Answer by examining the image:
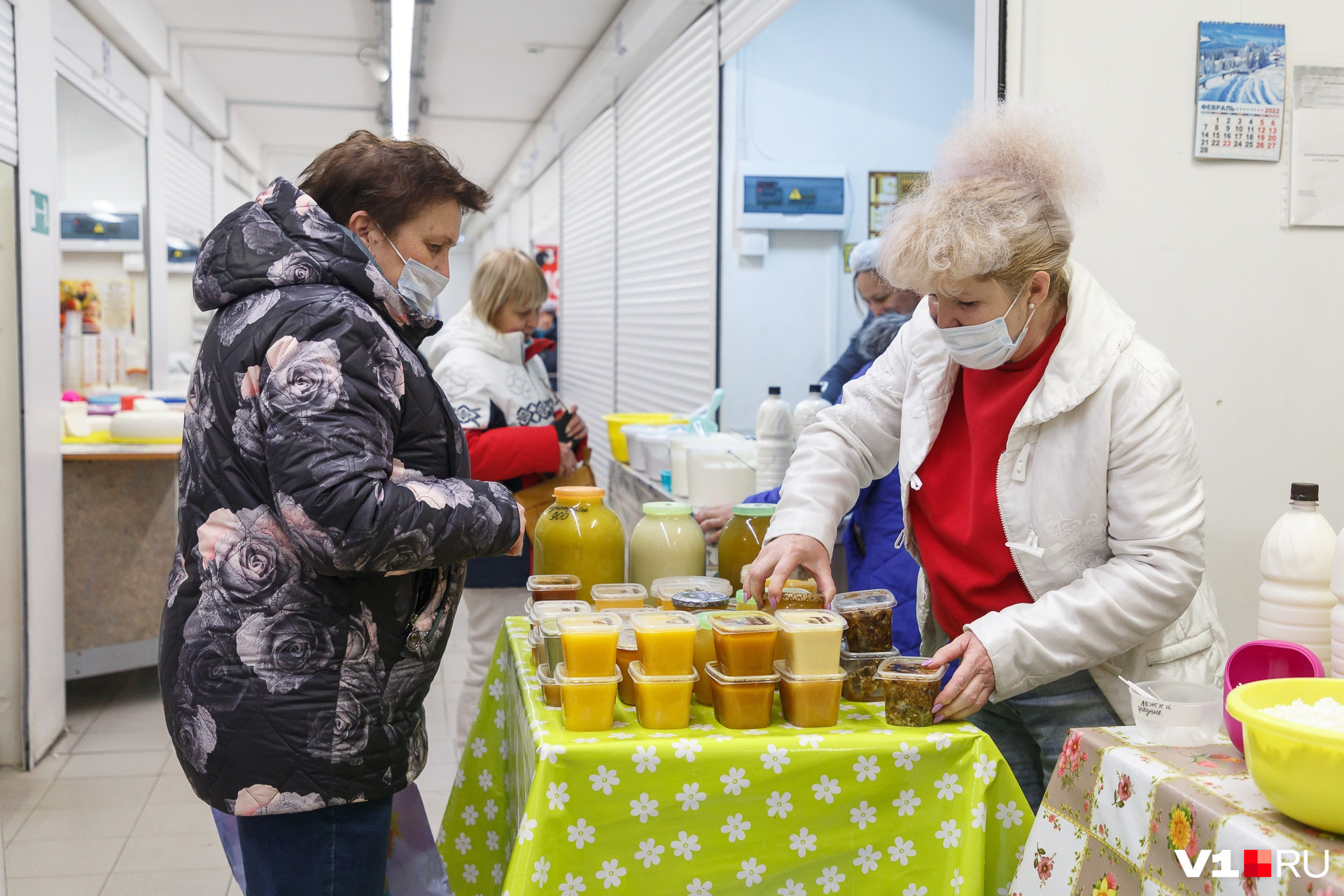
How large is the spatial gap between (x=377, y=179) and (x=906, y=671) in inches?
47.4

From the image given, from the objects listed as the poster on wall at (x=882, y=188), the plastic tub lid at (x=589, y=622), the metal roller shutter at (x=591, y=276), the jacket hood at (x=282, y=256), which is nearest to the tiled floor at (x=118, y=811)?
the plastic tub lid at (x=589, y=622)

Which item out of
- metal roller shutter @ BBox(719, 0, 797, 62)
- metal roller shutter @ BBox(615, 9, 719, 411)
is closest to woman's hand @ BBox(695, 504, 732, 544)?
metal roller shutter @ BBox(719, 0, 797, 62)

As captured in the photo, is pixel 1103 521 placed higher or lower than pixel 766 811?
higher

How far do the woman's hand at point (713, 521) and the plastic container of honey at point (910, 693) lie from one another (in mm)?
1019

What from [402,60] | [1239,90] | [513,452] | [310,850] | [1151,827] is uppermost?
[402,60]

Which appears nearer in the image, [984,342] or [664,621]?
[664,621]

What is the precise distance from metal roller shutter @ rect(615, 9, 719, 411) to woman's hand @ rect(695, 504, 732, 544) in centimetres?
245

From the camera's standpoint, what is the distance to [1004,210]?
171 cm

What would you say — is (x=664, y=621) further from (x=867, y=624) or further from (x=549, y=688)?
(x=867, y=624)

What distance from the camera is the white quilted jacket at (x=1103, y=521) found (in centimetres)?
166

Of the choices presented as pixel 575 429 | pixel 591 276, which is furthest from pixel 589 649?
pixel 591 276

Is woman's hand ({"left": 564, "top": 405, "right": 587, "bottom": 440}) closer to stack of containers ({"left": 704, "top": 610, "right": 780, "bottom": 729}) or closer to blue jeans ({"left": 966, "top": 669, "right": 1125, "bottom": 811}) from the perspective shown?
blue jeans ({"left": 966, "top": 669, "right": 1125, "bottom": 811})

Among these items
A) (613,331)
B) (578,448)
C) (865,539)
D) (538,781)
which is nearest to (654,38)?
(613,331)

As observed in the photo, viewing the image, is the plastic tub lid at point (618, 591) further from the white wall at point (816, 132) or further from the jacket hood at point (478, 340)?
the white wall at point (816, 132)
